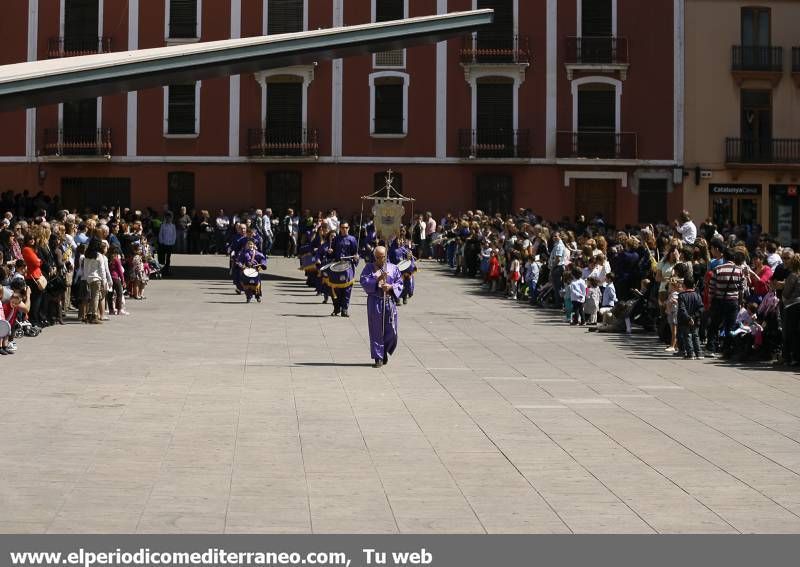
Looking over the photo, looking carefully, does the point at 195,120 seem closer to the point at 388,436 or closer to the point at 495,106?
the point at 495,106

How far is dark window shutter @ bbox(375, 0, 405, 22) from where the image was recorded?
48625 millimetres

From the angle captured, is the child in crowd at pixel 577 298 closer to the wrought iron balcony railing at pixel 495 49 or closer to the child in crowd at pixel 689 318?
the child in crowd at pixel 689 318

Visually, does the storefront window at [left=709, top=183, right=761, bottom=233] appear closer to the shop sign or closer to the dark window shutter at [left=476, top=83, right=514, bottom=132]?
the shop sign

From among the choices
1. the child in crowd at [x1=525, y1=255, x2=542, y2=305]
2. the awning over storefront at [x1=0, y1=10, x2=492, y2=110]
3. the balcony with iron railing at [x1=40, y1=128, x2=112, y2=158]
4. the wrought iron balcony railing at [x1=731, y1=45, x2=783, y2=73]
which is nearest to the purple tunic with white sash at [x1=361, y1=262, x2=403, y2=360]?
the child in crowd at [x1=525, y1=255, x2=542, y2=305]

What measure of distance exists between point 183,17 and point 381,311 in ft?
105

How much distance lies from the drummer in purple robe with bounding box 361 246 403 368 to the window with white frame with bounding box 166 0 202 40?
31173mm

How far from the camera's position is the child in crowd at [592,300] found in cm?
2623

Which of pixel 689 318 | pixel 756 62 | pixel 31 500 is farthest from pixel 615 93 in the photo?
pixel 31 500

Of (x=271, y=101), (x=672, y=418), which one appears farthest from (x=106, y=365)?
(x=271, y=101)

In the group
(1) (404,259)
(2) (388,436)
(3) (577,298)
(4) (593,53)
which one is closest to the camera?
(2) (388,436)

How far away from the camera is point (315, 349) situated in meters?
21.7

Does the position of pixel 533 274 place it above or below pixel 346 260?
below

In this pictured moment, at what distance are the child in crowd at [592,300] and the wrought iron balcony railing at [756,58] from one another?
2432cm

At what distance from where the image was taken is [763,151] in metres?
48.7
